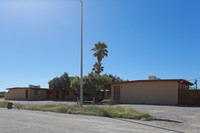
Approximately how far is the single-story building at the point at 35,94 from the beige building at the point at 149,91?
19.1 m

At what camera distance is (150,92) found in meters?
25.5

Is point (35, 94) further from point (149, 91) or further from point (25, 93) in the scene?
point (149, 91)

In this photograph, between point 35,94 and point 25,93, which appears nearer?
point 25,93

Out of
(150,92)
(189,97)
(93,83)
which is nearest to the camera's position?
(189,97)

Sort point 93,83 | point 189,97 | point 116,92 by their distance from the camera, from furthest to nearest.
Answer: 1. point 93,83
2. point 116,92
3. point 189,97

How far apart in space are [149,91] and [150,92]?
185mm

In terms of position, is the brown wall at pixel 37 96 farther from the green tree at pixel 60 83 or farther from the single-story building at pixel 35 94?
the green tree at pixel 60 83

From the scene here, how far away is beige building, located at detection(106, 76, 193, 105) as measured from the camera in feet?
78.5

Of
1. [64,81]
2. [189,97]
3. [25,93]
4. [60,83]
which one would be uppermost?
[64,81]

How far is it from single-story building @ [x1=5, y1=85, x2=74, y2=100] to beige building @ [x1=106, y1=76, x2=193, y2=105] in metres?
19.1

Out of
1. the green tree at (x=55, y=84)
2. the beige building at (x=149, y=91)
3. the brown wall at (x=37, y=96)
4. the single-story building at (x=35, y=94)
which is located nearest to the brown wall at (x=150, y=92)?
the beige building at (x=149, y=91)

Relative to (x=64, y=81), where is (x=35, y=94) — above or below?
below

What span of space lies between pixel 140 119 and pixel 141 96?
592 inches

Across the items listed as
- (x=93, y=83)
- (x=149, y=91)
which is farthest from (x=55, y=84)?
(x=149, y=91)
